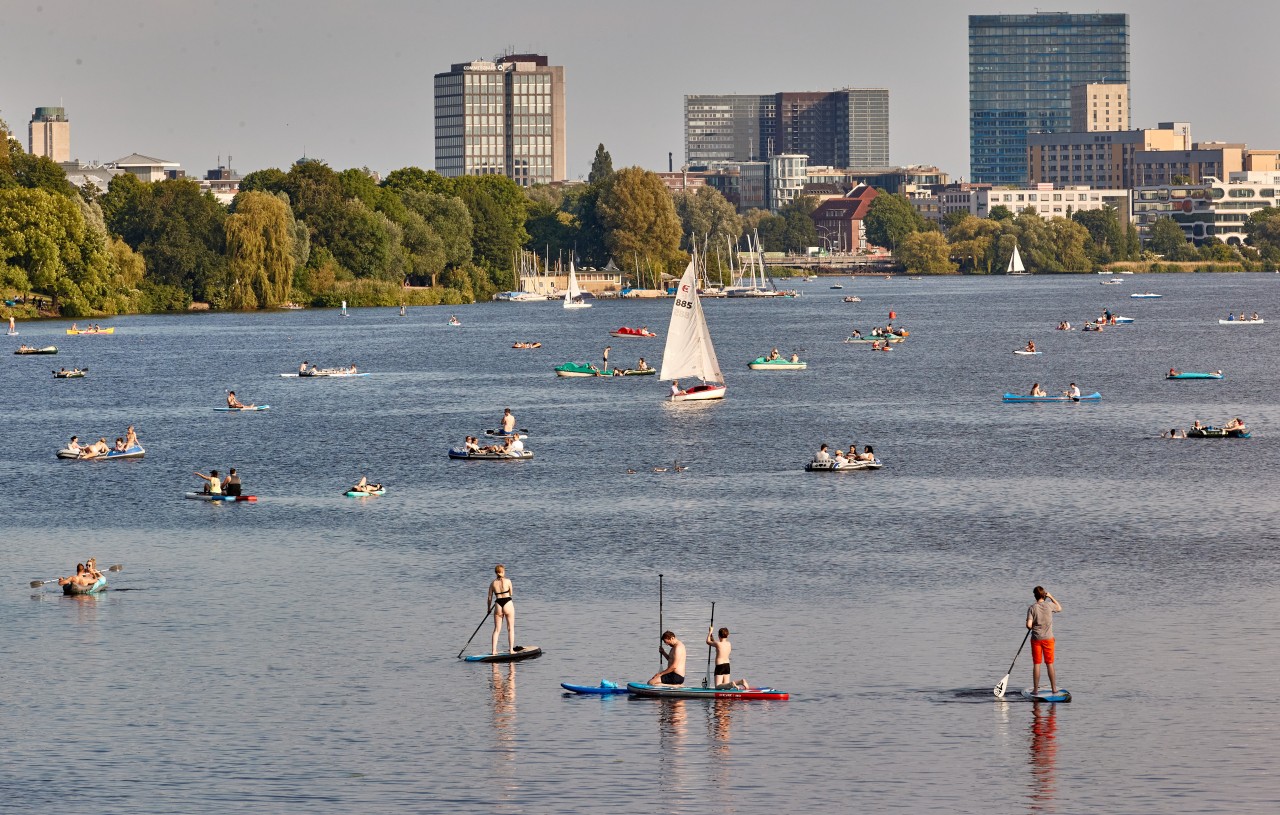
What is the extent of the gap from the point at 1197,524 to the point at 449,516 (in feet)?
87.5

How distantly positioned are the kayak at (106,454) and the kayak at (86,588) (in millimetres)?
34472

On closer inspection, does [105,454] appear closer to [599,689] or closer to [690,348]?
[690,348]

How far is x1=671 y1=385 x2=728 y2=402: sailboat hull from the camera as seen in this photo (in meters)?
120

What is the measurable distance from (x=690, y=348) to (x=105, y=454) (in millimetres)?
39166

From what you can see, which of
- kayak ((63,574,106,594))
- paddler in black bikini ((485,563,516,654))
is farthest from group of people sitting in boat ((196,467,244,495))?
paddler in black bikini ((485,563,516,654))

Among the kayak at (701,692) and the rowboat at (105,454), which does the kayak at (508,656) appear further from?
the rowboat at (105,454)

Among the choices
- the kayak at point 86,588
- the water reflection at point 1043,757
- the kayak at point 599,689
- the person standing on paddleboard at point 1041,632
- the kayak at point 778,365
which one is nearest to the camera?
the water reflection at point 1043,757

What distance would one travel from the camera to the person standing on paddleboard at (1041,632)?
4231 cm

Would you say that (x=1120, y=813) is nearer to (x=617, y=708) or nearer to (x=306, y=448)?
(x=617, y=708)

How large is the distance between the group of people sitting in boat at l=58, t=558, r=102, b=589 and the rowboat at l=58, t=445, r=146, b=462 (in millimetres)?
34089

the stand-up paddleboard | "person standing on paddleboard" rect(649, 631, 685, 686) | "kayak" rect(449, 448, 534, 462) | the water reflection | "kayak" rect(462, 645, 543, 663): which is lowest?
the water reflection

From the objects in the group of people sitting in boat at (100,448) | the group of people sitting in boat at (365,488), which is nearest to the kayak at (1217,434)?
the group of people sitting in boat at (365,488)

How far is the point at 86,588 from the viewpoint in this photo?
55594mm

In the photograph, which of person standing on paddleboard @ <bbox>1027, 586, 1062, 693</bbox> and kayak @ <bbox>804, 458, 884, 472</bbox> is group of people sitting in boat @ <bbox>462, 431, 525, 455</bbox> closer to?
kayak @ <bbox>804, 458, 884, 472</bbox>
